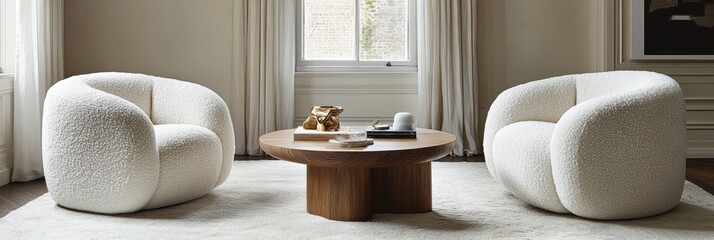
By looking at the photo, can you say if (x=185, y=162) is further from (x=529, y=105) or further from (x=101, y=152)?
(x=529, y=105)

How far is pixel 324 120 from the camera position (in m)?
3.72

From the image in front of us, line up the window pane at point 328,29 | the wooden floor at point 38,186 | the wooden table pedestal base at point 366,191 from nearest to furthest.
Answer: the wooden table pedestal base at point 366,191 < the wooden floor at point 38,186 < the window pane at point 328,29

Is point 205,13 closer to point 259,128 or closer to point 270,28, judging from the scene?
point 270,28

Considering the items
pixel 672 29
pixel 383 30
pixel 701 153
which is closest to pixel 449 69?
pixel 383 30

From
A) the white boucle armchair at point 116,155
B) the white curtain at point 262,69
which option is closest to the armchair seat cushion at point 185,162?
the white boucle armchair at point 116,155

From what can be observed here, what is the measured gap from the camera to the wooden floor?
3881 millimetres

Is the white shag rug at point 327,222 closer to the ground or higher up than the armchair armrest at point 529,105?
closer to the ground

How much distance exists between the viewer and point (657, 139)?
3.27m

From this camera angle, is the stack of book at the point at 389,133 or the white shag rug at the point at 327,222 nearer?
the white shag rug at the point at 327,222

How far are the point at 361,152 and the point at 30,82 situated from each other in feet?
8.30

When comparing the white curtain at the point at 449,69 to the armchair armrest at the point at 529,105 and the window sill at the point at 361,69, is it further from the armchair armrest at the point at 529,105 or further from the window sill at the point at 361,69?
the armchair armrest at the point at 529,105

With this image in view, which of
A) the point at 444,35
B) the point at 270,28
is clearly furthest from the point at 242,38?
the point at 444,35

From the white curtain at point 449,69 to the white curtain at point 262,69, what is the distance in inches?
38.2

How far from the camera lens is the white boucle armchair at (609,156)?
10.5ft
